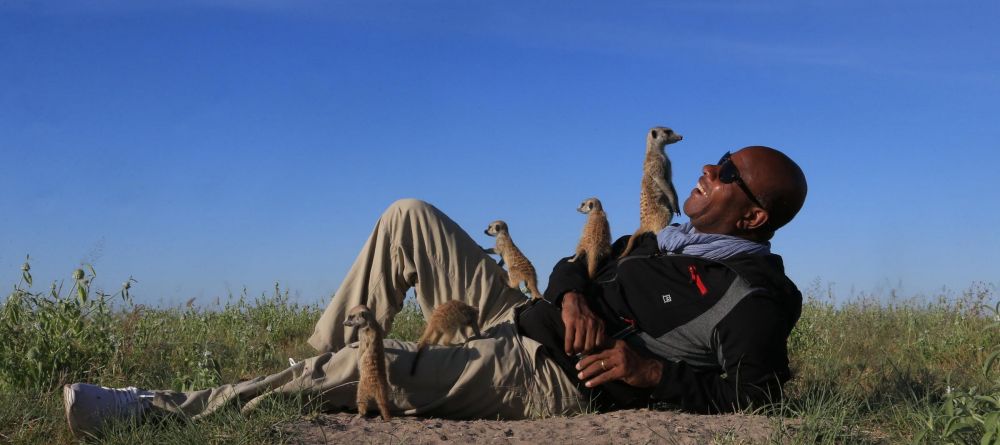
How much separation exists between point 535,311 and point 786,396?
124 centimetres

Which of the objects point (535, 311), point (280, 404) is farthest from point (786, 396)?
point (280, 404)

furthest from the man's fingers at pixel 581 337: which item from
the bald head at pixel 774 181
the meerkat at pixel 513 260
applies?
the meerkat at pixel 513 260

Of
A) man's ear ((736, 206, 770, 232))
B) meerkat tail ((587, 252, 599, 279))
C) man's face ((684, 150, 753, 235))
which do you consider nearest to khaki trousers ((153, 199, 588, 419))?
meerkat tail ((587, 252, 599, 279))

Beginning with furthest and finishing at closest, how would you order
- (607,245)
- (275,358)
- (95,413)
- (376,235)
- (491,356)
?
(275,358), (607,245), (376,235), (491,356), (95,413)

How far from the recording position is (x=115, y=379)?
5.33 m

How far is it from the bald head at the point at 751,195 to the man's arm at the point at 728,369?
486mm

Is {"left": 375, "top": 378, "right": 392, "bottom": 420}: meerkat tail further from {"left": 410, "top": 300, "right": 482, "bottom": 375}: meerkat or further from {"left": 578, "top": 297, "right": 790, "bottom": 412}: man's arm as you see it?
{"left": 578, "top": 297, "right": 790, "bottom": 412}: man's arm

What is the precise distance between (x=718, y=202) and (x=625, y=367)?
887 millimetres

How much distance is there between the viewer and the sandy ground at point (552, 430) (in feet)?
11.7

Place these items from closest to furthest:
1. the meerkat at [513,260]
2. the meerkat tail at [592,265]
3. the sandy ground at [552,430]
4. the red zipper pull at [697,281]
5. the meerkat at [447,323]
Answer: the sandy ground at [552,430] → the red zipper pull at [697,281] → the meerkat at [447,323] → the meerkat tail at [592,265] → the meerkat at [513,260]

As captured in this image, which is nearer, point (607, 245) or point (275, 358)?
point (607, 245)

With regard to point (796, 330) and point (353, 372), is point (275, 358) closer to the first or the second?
point (353, 372)

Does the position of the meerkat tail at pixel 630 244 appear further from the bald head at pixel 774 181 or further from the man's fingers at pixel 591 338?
the bald head at pixel 774 181

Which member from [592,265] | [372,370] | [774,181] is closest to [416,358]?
[372,370]
